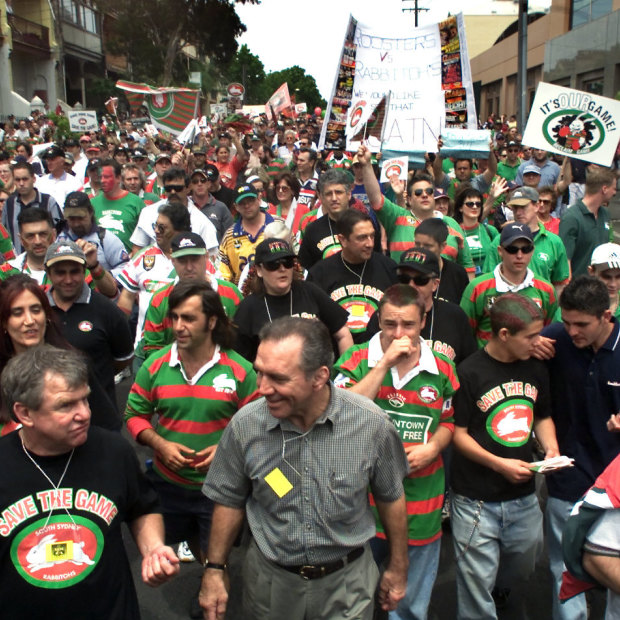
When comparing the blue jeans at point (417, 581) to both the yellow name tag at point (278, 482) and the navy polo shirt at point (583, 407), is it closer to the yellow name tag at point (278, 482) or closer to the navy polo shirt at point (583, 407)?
the navy polo shirt at point (583, 407)

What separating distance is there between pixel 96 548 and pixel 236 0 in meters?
57.6

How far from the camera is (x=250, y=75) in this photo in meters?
90.7

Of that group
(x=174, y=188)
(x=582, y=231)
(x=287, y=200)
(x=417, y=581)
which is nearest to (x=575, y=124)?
(x=582, y=231)

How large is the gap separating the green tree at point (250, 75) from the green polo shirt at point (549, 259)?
75286mm

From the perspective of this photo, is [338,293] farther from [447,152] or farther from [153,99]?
[153,99]

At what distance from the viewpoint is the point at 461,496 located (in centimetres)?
370

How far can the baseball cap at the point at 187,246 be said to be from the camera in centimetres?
473

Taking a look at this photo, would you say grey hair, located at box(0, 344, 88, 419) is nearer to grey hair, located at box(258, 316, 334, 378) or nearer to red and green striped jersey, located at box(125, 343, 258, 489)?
grey hair, located at box(258, 316, 334, 378)

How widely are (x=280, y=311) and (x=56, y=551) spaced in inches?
92.5

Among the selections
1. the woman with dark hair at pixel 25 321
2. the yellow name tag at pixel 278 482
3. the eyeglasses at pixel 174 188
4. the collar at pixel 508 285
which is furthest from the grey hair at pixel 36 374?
the eyeglasses at pixel 174 188

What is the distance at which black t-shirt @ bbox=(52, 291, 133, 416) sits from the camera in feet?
14.4

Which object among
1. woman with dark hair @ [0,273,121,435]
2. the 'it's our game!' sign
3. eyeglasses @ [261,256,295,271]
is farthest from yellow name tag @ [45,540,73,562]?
the 'it's our game!' sign

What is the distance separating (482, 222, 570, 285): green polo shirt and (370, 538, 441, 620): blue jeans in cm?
290

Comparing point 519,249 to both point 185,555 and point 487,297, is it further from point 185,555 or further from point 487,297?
point 185,555
